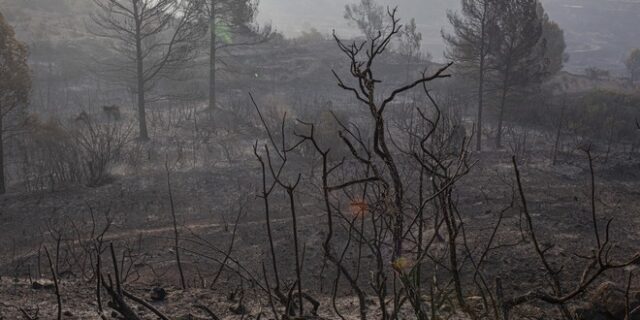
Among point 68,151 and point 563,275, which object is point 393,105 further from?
point 563,275

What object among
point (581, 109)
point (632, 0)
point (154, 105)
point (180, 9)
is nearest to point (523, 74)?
point (581, 109)

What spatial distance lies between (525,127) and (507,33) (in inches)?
273

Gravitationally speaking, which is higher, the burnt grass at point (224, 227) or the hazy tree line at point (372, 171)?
the hazy tree line at point (372, 171)

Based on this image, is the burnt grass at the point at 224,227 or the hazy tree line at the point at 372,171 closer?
the hazy tree line at the point at 372,171

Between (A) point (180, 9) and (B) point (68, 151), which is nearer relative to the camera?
(B) point (68, 151)

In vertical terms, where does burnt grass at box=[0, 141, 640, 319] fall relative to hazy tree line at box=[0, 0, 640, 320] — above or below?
below

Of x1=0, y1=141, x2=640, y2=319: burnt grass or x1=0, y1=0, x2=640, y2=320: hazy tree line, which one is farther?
x1=0, y1=141, x2=640, y2=319: burnt grass

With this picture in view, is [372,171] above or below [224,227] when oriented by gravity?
above

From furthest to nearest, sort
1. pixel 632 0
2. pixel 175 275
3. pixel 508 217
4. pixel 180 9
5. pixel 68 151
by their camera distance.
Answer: pixel 632 0, pixel 180 9, pixel 68 151, pixel 508 217, pixel 175 275

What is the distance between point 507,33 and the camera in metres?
21.9

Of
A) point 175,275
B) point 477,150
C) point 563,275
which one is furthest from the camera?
point 477,150

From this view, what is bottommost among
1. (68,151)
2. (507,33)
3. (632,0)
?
(68,151)

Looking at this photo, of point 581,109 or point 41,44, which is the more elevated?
point 41,44

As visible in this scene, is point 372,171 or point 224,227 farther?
point 372,171
